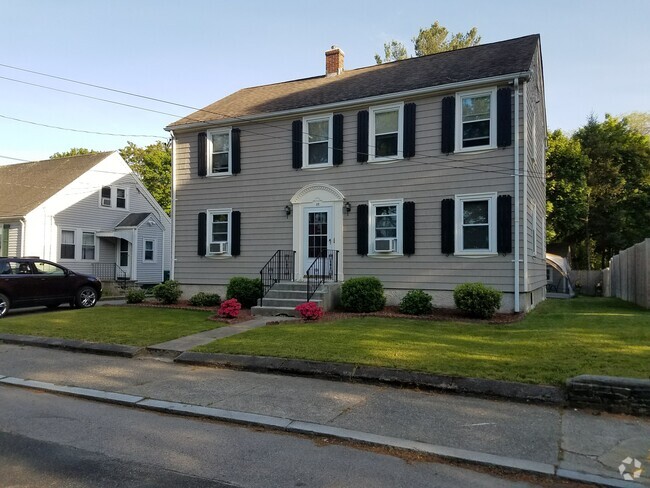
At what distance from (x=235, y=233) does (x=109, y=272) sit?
43.2 ft

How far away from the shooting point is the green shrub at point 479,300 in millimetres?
11344

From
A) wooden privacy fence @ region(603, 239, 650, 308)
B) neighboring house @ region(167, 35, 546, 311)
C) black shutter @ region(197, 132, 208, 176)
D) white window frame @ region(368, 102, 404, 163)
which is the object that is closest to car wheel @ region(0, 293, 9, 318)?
neighboring house @ region(167, 35, 546, 311)

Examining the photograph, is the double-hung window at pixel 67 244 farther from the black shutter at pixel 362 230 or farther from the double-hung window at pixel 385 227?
the double-hung window at pixel 385 227

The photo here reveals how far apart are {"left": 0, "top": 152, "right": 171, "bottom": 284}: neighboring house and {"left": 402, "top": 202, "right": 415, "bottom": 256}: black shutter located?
55.8 feet

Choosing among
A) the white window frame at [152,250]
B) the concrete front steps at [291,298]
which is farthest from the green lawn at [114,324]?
the white window frame at [152,250]

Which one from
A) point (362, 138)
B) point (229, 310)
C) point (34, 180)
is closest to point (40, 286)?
point (229, 310)

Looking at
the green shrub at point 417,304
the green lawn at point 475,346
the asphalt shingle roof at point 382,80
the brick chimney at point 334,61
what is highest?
the brick chimney at point 334,61

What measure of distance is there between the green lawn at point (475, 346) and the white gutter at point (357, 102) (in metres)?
6.12

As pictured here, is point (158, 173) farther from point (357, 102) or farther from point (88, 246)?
point (357, 102)

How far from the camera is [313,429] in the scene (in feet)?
15.8

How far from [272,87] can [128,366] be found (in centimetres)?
1337

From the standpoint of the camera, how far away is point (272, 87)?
18.4m

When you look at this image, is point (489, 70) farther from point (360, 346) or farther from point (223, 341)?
point (223, 341)

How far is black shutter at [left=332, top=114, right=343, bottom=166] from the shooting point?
14.4 metres
